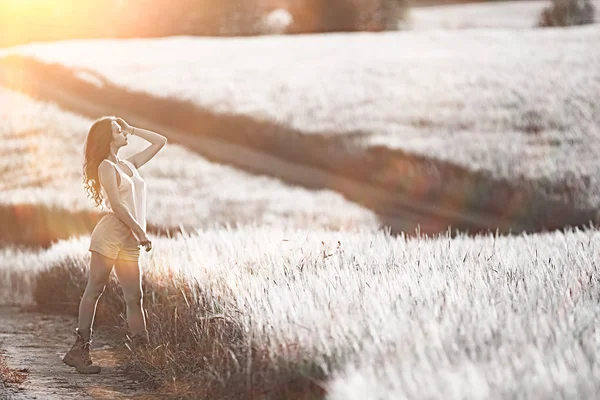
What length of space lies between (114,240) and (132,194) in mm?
332

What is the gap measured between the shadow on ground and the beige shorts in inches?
136

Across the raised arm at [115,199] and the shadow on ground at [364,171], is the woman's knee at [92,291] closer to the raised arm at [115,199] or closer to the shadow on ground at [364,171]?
the raised arm at [115,199]

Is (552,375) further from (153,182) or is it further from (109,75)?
(109,75)

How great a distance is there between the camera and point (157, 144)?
6258 millimetres

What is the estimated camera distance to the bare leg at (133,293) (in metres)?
5.81

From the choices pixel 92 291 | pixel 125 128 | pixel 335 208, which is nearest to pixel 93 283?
pixel 92 291

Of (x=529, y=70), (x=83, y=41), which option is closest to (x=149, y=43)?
(x=83, y=41)


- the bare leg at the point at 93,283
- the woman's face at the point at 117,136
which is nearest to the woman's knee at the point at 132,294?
the bare leg at the point at 93,283

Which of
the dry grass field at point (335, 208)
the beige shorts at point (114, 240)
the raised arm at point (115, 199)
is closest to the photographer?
the dry grass field at point (335, 208)

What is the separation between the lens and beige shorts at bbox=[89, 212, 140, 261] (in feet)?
19.0

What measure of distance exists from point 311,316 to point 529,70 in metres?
26.8

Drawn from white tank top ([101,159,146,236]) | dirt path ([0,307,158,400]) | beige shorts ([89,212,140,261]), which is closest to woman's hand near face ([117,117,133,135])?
white tank top ([101,159,146,236])

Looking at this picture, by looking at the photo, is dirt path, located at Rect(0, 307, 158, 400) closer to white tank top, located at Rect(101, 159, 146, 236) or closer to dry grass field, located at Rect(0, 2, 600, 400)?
dry grass field, located at Rect(0, 2, 600, 400)

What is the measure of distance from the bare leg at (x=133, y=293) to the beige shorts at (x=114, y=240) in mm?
61
